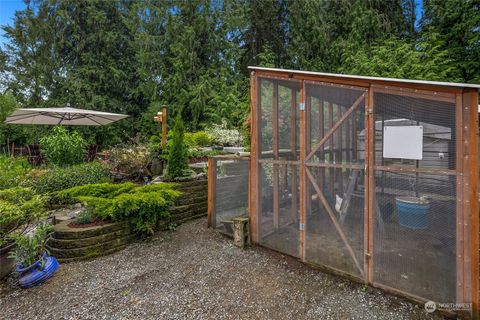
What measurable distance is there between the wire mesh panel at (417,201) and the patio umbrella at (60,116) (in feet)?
23.9

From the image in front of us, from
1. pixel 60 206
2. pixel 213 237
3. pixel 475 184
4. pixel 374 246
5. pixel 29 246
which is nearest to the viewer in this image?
pixel 475 184

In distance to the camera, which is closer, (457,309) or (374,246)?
(457,309)

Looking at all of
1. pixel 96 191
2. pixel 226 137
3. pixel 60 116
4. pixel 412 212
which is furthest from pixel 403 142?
pixel 60 116

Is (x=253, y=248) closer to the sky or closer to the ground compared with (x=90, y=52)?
closer to the ground

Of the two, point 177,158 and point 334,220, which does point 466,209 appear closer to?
point 334,220

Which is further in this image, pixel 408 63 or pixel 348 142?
pixel 408 63

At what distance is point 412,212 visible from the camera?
2.47 m

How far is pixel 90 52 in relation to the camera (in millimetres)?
13992

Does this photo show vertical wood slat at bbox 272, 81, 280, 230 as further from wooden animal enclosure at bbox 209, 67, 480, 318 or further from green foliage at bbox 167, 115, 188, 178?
green foliage at bbox 167, 115, 188, 178

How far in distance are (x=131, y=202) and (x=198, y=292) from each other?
73.1 inches

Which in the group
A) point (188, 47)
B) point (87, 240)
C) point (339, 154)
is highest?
point (188, 47)

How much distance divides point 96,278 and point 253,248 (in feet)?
7.20

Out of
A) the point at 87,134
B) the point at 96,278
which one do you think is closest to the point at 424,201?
the point at 96,278

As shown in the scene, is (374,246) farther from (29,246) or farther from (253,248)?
(29,246)
